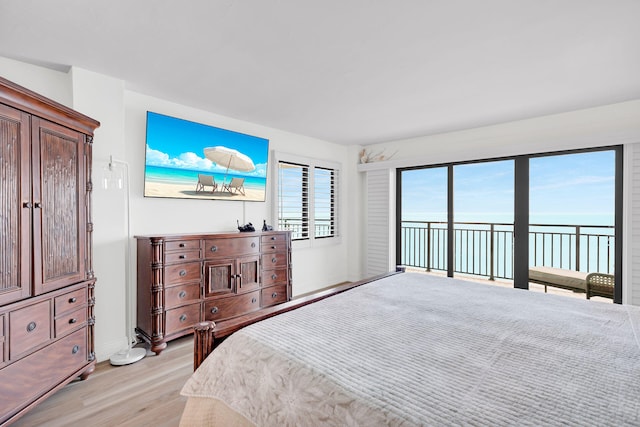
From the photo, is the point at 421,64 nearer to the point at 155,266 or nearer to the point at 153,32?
the point at 153,32

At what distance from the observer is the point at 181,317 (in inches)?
112

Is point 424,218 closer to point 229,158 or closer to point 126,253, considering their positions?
point 229,158

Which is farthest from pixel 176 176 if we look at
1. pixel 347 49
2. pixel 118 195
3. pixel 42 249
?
pixel 347 49

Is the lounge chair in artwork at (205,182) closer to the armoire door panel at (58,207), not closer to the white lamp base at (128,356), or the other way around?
the armoire door panel at (58,207)

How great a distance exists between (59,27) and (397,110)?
298cm

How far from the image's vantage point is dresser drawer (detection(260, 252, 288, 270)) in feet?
11.8

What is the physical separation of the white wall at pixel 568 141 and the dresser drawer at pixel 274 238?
2.32m

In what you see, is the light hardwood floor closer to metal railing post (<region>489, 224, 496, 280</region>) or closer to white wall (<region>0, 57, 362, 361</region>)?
white wall (<region>0, 57, 362, 361</region>)

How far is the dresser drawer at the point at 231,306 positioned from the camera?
120 inches

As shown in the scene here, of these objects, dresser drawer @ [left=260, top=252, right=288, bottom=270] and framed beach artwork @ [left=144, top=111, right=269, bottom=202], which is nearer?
framed beach artwork @ [left=144, top=111, right=269, bottom=202]

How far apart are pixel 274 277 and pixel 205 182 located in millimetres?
1393

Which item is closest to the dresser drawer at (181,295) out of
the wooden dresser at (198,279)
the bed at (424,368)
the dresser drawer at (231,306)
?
the wooden dresser at (198,279)

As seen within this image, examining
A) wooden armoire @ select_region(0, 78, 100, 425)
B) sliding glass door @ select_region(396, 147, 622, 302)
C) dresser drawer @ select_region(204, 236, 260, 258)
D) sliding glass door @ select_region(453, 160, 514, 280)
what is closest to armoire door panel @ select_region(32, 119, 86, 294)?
wooden armoire @ select_region(0, 78, 100, 425)

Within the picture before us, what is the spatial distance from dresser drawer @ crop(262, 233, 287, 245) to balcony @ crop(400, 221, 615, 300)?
2234 mm
